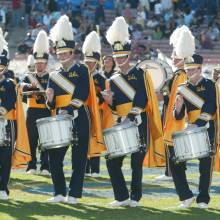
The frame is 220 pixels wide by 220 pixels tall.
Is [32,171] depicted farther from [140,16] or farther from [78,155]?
[140,16]

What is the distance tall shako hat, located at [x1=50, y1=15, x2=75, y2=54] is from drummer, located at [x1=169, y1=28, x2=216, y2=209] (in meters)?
1.30

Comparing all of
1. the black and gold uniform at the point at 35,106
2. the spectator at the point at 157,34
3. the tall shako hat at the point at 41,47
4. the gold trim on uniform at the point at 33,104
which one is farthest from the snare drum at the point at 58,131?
the spectator at the point at 157,34

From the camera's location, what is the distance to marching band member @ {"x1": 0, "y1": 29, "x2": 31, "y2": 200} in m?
12.7

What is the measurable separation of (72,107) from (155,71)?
16.1ft

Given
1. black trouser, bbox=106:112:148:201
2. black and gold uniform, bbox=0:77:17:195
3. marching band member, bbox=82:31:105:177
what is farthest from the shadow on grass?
marching band member, bbox=82:31:105:177

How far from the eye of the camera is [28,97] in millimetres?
15328

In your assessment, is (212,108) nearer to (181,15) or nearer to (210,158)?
(210,158)

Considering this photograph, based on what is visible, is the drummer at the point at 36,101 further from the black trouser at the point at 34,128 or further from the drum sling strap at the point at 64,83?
the drum sling strap at the point at 64,83

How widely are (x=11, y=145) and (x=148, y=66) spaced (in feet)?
15.7

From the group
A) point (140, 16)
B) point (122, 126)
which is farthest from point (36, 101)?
point (140, 16)

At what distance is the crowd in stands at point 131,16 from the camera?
31.1 m

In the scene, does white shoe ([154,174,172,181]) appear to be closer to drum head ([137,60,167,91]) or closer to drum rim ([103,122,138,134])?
drum head ([137,60,167,91])

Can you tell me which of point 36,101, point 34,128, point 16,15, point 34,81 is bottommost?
point 34,128

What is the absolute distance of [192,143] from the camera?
1184 cm
